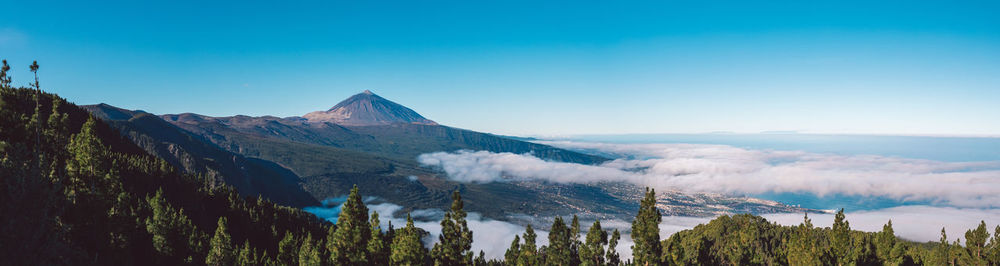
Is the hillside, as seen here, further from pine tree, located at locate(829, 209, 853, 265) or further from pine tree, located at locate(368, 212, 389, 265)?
pine tree, located at locate(829, 209, 853, 265)

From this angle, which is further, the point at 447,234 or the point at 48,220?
the point at 447,234

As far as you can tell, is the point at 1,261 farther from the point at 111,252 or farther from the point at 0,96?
the point at 0,96

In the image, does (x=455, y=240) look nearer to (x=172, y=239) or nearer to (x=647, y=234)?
(x=647, y=234)

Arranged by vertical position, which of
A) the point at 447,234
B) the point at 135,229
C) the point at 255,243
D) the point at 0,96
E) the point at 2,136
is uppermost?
the point at 0,96

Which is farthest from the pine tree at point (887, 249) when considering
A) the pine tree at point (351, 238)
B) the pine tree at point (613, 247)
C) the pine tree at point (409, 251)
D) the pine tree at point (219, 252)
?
the pine tree at point (219, 252)

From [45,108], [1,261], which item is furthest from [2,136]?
[45,108]
